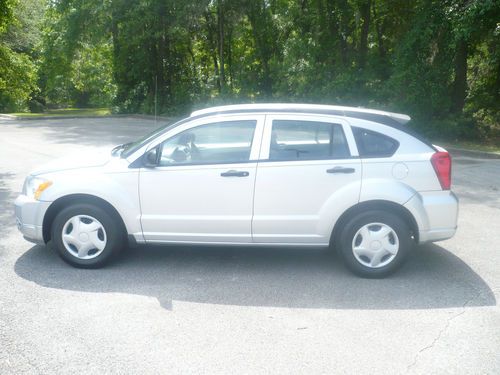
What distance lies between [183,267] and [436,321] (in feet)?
8.37

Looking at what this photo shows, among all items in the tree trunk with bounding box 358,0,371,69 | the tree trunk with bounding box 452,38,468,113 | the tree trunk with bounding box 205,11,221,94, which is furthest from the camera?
the tree trunk with bounding box 205,11,221,94

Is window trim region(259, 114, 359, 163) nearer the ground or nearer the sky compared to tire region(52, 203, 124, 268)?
nearer the sky

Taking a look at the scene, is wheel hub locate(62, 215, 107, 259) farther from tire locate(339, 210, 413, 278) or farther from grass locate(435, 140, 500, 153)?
grass locate(435, 140, 500, 153)

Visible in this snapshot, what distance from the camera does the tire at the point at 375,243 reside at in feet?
16.8

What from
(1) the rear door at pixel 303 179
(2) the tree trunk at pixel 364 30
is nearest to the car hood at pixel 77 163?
(1) the rear door at pixel 303 179

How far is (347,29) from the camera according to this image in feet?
71.4

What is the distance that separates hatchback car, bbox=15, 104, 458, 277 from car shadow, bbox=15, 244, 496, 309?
A: 0.26 m

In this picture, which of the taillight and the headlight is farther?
the headlight

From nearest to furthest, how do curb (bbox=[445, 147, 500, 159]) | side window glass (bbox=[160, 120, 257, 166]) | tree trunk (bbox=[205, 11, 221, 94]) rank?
side window glass (bbox=[160, 120, 257, 166]), curb (bbox=[445, 147, 500, 159]), tree trunk (bbox=[205, 11, 221, 94])

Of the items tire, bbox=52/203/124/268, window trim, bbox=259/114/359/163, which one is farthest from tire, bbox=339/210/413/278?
tire, bbox=52/203/124/268

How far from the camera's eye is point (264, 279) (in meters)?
5.19

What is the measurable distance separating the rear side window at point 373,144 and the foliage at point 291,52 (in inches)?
413

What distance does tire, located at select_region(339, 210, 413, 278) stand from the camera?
5.11 m

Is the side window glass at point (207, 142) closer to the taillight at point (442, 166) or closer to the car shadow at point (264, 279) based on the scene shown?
the car shadow at point (264, 279)
